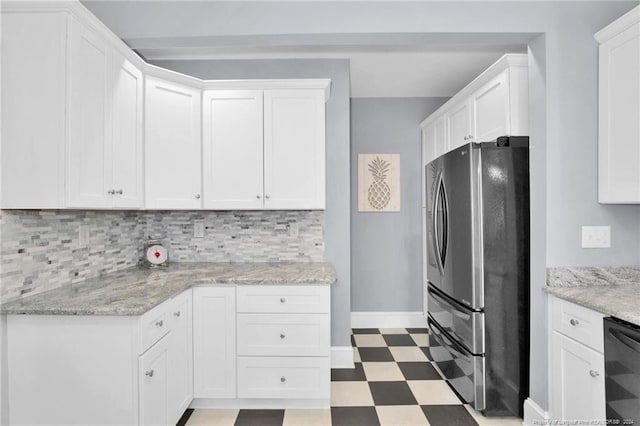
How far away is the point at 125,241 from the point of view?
8.65 ft

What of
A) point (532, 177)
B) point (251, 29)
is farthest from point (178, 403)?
point (532, 177)

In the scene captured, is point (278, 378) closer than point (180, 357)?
No

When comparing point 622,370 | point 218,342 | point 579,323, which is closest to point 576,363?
point 579,323

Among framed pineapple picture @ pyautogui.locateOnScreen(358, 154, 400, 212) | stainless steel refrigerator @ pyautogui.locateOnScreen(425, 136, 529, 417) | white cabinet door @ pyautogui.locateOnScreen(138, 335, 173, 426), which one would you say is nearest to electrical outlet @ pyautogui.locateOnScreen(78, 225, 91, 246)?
white cabinet door @ pyautogui.locateOnScreen(138, 335, 173, 426)

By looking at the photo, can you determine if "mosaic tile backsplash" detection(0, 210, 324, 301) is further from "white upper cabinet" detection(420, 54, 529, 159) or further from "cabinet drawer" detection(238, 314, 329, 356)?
"white upper cabinet" detection(420, 54, 529, 159)

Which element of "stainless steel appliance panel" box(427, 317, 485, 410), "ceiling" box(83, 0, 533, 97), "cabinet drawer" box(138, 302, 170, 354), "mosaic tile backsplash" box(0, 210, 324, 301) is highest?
"ceiling" box(83, 0, 533, 97)

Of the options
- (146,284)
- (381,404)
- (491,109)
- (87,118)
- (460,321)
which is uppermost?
(491,109)

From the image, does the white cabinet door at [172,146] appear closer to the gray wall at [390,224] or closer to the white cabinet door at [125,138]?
the white cabinet door at [125,138]

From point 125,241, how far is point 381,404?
2.10 m

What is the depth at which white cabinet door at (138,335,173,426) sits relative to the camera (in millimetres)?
1603

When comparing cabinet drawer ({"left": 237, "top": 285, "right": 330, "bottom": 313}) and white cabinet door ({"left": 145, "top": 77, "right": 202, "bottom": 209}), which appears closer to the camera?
cabinet drawer ({"left": 237, "top": 285, "right": 330, "bottom": 313})

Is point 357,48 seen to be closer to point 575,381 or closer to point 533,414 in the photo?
point 575,381

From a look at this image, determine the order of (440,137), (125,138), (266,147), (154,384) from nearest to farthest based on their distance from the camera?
(154,384)
(125,138)
(266,147)
(440,137)

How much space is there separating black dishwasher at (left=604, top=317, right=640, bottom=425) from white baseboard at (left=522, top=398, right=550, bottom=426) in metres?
0.53
